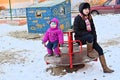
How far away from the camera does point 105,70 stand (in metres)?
6.34

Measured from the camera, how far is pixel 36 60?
7.88 meters

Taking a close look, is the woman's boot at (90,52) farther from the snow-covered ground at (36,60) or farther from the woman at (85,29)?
the snow-covered ground at (36,60)

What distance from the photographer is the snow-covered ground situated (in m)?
6.44

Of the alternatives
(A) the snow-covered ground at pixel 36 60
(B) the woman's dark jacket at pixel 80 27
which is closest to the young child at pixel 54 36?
(B) the woman's dark jacket at pixel 80 27

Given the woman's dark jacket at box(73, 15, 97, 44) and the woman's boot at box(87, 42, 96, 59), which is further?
the woman's boot at box(87, 42, 96, 59)

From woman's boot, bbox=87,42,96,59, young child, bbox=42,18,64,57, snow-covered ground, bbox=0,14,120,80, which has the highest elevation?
young child, bbox=42,18,64,57

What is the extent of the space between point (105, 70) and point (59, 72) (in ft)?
3.20

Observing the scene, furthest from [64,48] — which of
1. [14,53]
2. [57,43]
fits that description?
[14,53]

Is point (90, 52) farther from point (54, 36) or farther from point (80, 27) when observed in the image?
point (54, 36)

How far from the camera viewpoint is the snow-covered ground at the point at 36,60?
6.44m

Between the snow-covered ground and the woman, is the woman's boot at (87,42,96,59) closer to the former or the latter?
the woman

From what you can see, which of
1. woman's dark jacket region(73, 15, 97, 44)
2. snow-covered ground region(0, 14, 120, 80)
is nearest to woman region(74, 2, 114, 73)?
woman's dark jacket region(73, 15, 97, 44)

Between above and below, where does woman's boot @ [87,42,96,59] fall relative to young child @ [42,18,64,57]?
below

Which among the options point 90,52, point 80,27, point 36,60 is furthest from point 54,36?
point 36,60
